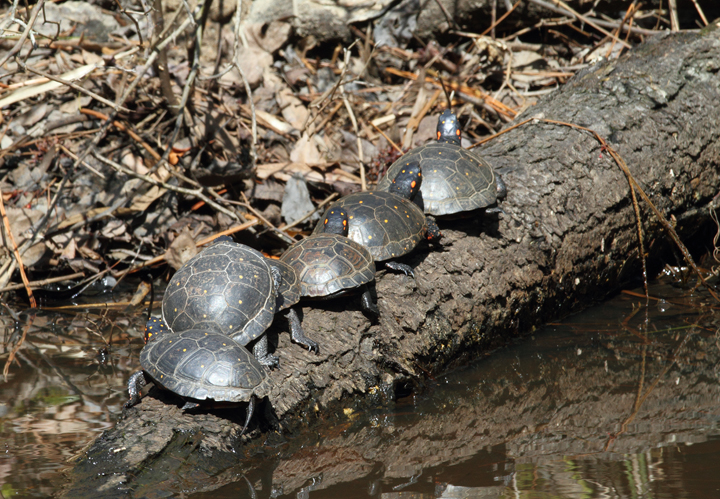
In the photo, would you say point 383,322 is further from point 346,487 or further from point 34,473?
point 34,473

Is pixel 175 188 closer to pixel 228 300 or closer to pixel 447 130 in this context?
pixel 228 300

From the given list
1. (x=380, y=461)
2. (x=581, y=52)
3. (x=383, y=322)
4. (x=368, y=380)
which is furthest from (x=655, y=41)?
(x=380, y=461)

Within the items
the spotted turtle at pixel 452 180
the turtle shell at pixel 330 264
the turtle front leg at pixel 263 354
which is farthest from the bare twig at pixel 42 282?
the spotted turtle at pixel 452 180

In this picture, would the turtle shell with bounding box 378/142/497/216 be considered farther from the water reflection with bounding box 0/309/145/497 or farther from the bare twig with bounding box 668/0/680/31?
the bare twig with bounding box 668/0/680/31

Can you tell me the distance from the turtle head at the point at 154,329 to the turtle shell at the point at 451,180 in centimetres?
188

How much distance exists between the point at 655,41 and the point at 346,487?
506 cm

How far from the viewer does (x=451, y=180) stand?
3965 mm

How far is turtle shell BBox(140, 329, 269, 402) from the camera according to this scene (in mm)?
2445

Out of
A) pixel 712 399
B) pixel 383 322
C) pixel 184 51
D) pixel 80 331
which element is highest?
pixel 184 51

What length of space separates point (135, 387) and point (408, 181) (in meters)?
2.20

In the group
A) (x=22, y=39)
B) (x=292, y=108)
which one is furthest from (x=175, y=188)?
(x=292, y=108)

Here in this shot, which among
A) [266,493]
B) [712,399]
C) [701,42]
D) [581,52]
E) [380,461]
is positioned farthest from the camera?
[581,52]

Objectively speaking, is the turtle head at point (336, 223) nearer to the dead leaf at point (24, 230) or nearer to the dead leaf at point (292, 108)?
the dead leaf at point (292, 108)

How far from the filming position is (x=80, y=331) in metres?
4.20
